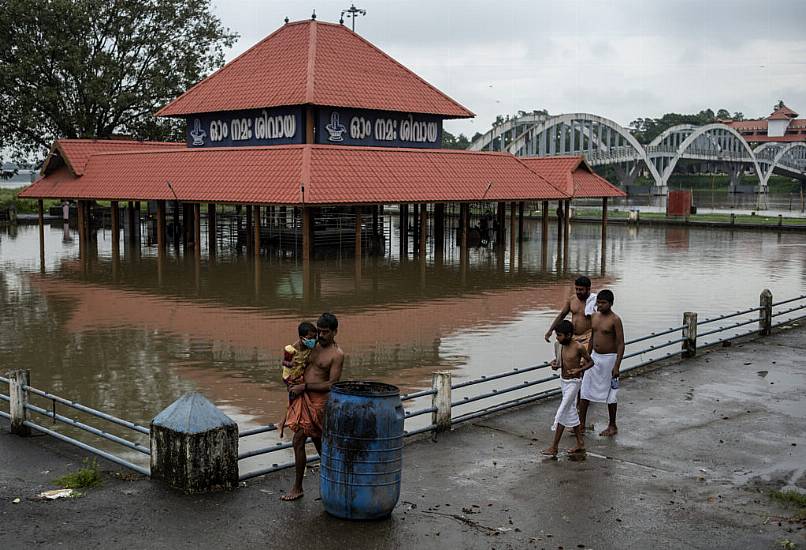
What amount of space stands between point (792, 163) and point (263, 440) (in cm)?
15753

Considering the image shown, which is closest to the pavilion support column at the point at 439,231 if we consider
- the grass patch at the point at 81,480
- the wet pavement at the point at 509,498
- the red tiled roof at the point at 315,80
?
the red tiled roof at the point at 315,80

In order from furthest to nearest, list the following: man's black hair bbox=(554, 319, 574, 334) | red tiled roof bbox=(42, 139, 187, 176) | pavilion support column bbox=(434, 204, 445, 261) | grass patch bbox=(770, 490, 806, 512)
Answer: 1. pavilion support column bbox=(434, 204, 445, 261)
2. red tiled roof bbox=(42, 139, 187, 176)
3. man's black hair bbox=(554, 319, 574, 334)
4. grass patch bbox=(770, 490, 806, 512)

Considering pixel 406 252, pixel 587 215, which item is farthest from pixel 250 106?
pixel 587 215

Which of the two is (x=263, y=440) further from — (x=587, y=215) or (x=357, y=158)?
(x=587, y=215)

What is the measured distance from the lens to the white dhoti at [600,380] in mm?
10133

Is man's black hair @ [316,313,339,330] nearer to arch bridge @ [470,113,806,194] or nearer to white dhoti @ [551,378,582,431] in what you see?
white dhoti @ [551,378,582,431]

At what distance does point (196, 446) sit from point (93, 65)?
45.0m

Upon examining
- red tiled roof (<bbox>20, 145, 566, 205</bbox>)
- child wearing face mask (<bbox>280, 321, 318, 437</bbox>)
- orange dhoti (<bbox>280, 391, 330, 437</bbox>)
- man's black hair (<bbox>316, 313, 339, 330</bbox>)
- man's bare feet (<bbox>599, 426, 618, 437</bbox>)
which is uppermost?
red tiled roof (<bbox>20, 145, 566, 205</bbox>)

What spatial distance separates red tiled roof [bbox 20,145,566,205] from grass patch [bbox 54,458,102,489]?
18.5m

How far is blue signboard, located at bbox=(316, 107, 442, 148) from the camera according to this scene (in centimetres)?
A: 3397

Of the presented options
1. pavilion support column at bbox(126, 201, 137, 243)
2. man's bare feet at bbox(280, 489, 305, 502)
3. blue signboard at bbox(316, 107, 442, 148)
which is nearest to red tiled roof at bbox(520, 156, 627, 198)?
blue signboard at bbox(316, 107, 442, 148)

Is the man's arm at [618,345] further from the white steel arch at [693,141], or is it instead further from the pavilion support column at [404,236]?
the white steel arch at [693,141]

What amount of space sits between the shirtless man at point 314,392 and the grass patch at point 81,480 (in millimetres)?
1943

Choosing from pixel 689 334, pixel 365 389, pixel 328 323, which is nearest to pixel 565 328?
pixel 365 389
